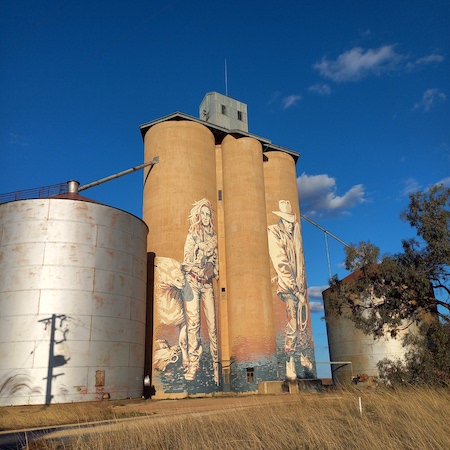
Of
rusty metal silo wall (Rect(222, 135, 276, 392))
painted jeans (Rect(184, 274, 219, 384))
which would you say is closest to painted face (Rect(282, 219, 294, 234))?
rusty metal silo wall (Rect(222, 135, 276, 392))

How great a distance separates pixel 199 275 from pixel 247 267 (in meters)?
4.95

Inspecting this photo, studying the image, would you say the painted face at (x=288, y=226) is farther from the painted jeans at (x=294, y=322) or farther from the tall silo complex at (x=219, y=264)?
the painted jeans at (x=294, y=322)

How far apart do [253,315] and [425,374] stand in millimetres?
20521

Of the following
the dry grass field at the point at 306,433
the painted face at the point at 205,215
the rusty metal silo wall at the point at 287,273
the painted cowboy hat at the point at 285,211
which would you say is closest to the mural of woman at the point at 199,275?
the painted face at the point at 205,215

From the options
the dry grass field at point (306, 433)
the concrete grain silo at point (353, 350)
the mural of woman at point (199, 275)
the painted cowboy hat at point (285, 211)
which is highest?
the painted cowboy hat at point (285, 211)

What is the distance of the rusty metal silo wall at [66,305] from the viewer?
82.0 ft

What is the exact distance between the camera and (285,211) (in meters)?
48.1

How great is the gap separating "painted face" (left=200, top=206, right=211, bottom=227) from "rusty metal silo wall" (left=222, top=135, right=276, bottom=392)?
300cm

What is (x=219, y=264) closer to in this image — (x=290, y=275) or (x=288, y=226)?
(x=290, y=275)

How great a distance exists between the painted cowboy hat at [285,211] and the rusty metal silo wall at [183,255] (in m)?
8.00

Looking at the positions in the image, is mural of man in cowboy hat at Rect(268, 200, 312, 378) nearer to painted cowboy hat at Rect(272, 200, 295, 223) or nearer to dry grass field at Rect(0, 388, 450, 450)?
painted cowboy hat at Rect(272, 200, 295, 223)

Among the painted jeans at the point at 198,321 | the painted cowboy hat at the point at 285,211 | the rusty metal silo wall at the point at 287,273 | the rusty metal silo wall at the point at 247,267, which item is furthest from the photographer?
the painted cowboy hat at the point at 285,211

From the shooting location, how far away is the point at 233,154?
152 feet

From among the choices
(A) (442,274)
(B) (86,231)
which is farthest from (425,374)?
(B) (86,231)
